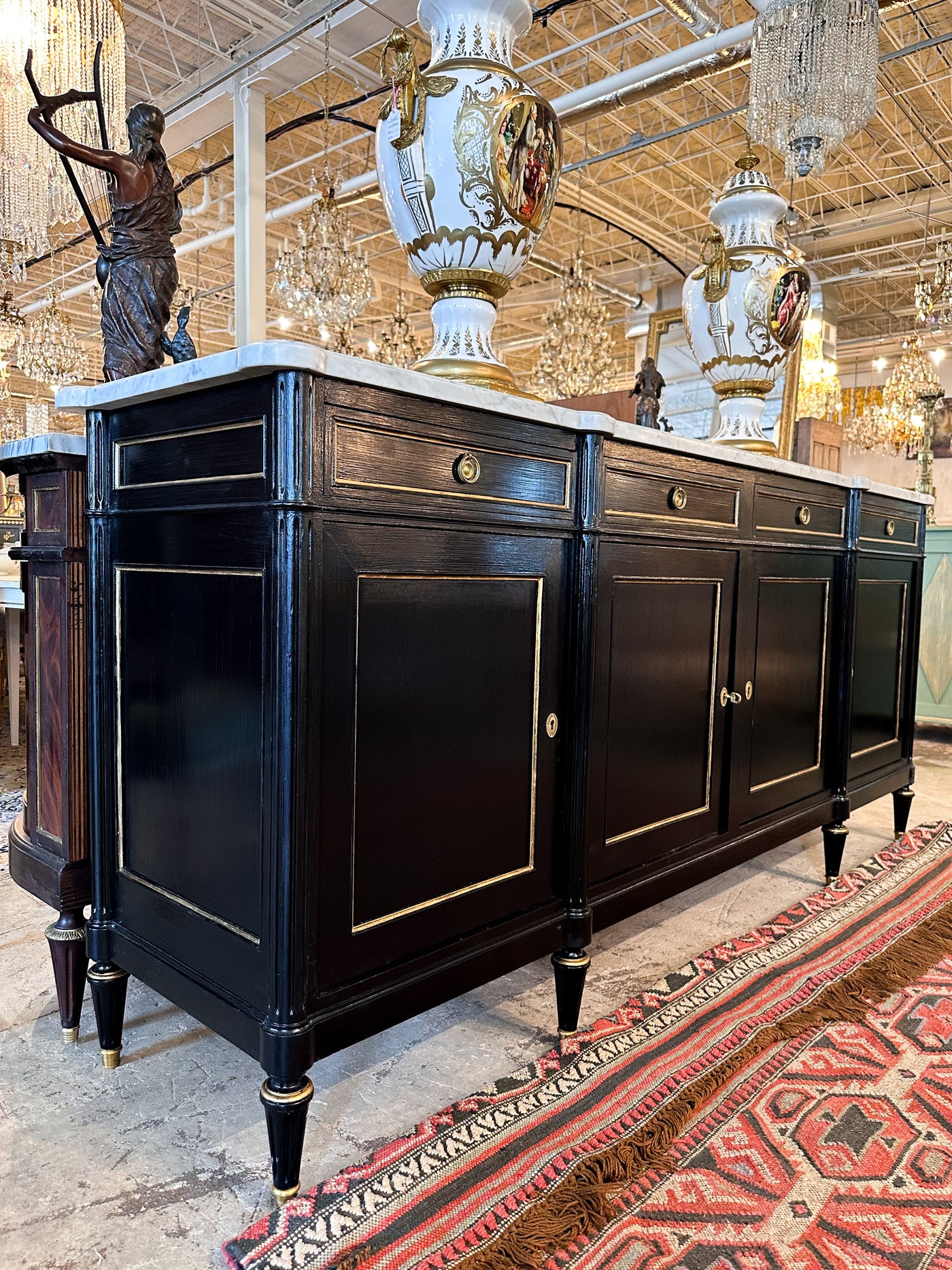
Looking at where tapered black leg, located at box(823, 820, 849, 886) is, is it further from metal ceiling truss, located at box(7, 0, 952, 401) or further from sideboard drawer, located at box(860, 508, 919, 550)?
metal ceiling truss, located at box(7, 0, 952, 401)

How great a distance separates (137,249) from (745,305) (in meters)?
1.66

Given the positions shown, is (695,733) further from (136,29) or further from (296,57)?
(136,29)

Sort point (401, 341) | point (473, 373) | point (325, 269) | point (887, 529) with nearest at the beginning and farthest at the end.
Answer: point (473, 373) → point (887, 529) → point (325, 269) → point (401, 341)

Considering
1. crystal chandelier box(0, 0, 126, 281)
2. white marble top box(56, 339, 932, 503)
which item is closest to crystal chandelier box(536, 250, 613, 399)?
crystal chandelier box(0, 0, 126, 281)

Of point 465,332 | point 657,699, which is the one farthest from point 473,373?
point 657,699

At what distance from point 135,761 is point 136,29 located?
244 inches

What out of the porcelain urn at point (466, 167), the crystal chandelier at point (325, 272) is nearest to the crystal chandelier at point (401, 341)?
the crystal chandelier at point (325, 272)

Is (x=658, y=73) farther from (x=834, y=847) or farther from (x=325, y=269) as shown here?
(x=834, y=847)

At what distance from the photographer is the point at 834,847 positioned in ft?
8.07

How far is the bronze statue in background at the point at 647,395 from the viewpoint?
2334 millimetres

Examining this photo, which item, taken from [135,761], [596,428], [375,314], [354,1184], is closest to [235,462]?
[135,761]

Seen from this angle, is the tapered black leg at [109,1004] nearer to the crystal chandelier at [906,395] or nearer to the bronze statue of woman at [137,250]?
the bronze statue of woman at [137,250]

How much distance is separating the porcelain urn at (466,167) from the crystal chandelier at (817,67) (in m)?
2.31

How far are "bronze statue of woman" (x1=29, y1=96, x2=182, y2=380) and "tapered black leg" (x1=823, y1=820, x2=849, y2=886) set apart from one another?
2137mm
